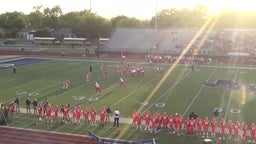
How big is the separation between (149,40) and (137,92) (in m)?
32.8

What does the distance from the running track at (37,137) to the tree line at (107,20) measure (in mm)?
63861

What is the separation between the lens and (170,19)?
93.4 meters

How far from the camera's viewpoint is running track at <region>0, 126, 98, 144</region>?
57.7 feet

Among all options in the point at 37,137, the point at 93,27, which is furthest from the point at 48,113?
the point at 93,27

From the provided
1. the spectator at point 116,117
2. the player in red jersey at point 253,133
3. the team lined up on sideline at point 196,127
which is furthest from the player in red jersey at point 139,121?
the player in red jersey at point 253,133

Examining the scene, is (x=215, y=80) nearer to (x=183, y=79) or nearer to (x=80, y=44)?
(x=183, y=79)

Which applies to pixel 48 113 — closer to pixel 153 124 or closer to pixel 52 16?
pixel 153 124

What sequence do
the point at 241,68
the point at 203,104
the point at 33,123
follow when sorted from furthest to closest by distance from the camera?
the point at 241,68
the point at 203,104
the point at 33,123

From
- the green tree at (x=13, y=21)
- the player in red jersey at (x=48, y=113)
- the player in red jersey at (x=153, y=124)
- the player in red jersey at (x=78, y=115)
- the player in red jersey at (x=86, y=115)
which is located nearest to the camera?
the player in red jersey at (x=153, y=124)

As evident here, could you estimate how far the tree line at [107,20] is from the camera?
275 feet

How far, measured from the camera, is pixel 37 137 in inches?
720

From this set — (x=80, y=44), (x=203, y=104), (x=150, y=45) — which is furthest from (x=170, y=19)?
(x=203, y=104)

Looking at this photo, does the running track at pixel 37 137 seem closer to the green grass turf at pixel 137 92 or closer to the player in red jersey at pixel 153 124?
the green grass turf at pixel 137 92

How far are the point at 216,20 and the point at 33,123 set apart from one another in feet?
258
